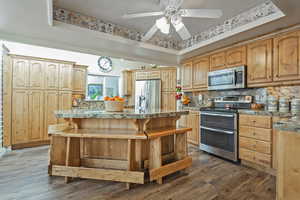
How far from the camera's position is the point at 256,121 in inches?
99.4

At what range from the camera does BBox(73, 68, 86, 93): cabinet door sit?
14.4 ft

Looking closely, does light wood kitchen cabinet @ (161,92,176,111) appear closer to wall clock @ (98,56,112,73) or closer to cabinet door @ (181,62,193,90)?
cabinet door @ (181,62,193,90)

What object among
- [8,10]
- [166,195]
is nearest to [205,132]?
[166,195]

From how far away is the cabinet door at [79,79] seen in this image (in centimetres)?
439

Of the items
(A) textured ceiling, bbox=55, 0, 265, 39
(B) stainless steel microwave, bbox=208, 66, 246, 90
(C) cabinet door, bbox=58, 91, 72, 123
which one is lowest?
(C) cabinet door, bbox=58, 91, 72, 123

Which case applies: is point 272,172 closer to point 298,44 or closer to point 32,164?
point 298,44

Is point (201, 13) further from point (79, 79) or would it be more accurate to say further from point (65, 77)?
point (79, 79)

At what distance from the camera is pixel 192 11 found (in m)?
1.96

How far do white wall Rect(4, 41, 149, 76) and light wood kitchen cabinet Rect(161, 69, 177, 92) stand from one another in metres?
1.45

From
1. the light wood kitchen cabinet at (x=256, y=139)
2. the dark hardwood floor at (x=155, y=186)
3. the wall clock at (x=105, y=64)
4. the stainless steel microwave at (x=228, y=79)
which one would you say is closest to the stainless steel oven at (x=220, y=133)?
the light wood kitchen cabinet at (x=256, y=139)

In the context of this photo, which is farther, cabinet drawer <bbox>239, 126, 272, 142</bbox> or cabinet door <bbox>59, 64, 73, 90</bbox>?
cabinet door <bbox>59, 64, 73, 90</bbox>

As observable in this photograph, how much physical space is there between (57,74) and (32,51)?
962 millimetres

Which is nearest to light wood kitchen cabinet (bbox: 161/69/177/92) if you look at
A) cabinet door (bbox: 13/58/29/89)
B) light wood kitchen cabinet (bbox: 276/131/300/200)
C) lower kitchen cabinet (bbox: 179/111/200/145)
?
lower kitchen cabinet (bbox: 179/111/200/145)

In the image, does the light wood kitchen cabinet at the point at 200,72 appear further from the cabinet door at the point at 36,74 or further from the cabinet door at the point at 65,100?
the cabinet door at the point at 36,74
